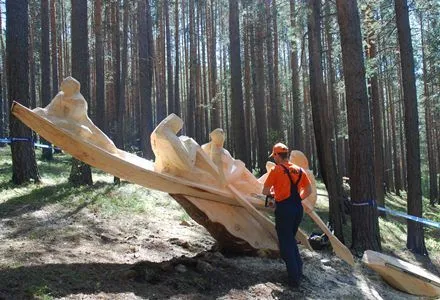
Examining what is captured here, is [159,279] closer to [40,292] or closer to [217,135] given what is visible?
[40,292]

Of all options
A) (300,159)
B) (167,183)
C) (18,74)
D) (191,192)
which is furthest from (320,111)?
(18,74)

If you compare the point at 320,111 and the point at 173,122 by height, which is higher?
the point at 320,111

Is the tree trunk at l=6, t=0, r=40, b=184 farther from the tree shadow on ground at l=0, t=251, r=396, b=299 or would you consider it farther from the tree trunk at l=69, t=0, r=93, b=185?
the tree shadow on ground at l=0, t=251, r=396, b=299

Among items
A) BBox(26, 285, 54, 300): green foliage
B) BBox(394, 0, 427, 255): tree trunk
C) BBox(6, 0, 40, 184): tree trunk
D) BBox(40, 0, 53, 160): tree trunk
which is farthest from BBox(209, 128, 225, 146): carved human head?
BBox(40, 0, 53, 160): tree trunk

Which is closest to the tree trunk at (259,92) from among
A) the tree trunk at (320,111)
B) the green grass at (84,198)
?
the tree trunk at (320,111)

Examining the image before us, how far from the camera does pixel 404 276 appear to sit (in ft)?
25.9

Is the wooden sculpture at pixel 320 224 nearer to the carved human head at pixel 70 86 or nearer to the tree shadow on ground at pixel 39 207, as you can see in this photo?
the tree shadow on ground at pixel 39 207

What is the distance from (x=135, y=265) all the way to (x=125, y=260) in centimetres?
68

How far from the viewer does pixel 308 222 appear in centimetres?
1351

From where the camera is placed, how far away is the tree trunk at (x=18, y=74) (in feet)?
34.9

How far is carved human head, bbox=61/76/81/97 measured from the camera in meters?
6.39

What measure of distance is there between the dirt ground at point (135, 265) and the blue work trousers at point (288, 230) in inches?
10.7

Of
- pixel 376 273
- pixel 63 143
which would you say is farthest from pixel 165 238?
pixel 376 273

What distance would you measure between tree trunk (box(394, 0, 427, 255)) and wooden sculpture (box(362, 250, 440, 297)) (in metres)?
4.76
